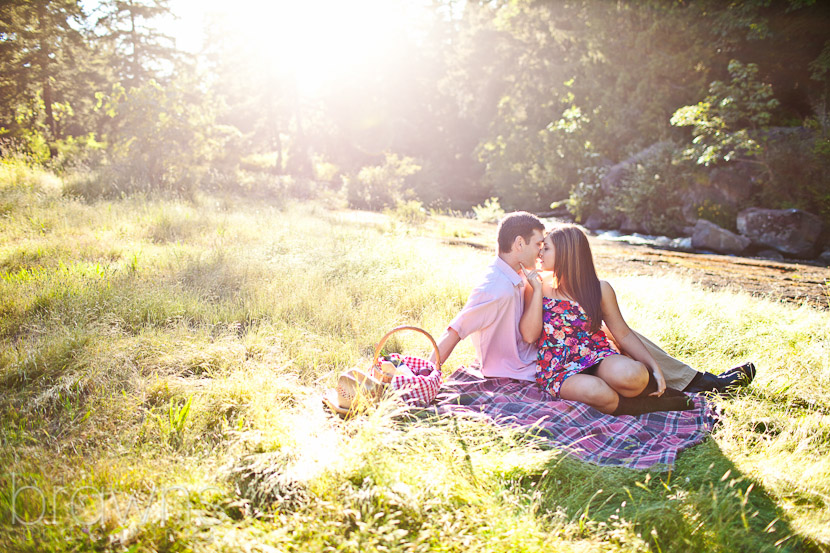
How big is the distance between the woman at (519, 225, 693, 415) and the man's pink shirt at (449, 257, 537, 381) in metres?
0.11

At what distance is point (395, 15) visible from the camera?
3209cm

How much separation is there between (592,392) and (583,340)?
43 centimetres

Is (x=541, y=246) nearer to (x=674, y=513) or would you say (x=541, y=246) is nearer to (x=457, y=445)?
(x=457, y=445)

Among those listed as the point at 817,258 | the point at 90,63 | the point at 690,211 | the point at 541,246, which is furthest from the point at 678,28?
the point at 90,63

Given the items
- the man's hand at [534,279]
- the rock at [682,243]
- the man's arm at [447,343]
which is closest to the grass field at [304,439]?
the man's arm at [447,343]

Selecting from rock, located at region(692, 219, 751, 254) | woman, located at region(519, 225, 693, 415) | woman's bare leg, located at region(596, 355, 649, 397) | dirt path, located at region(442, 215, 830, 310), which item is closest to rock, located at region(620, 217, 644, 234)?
rock, located at region(692, 219, 751, 254)

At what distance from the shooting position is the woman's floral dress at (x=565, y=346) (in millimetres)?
3787

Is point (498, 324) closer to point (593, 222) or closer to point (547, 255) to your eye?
point (547, 255)

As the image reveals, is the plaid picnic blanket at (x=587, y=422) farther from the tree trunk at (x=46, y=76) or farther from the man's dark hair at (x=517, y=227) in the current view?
the tree trunk at (x=46, y=76)

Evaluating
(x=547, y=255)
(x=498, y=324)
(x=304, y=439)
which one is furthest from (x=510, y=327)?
(x=304, y=439)

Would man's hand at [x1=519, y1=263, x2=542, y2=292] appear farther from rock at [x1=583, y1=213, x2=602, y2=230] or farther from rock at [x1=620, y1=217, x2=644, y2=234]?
rock at [x1=583, y1=213, x2=602, y2=230]

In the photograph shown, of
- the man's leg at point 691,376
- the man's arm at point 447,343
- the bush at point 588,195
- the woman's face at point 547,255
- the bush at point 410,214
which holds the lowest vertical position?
the man's leg at point 691,376

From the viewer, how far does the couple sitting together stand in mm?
3689

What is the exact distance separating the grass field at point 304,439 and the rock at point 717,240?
26.1ft
